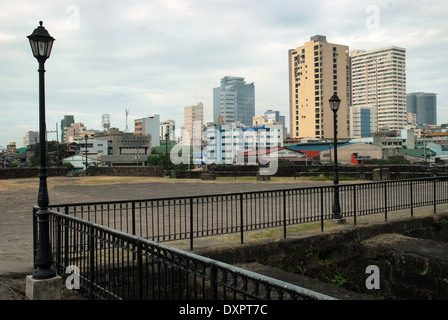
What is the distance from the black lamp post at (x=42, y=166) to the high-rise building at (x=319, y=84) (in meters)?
132

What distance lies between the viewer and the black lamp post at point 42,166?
236 inches

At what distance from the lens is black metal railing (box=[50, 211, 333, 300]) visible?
10.2 ft

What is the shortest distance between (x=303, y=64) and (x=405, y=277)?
13861cm

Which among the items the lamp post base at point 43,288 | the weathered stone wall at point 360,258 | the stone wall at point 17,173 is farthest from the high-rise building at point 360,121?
the lamp post base at point 43,288

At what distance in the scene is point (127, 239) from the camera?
15.2ft

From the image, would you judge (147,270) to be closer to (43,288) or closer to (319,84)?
(43,288)

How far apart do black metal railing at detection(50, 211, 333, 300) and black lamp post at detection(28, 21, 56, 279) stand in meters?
0.39

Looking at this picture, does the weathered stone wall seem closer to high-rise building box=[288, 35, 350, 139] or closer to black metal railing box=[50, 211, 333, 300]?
black metal railing box=[50, 211, 333, 300]

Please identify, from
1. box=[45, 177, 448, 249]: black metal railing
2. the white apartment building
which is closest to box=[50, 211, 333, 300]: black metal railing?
box=[45, 177, 448, 249]: black metal railing
